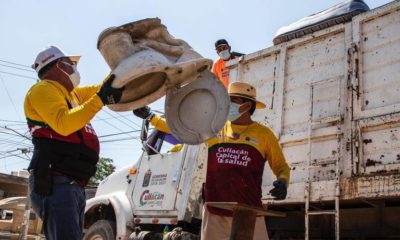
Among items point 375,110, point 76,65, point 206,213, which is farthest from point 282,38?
point 76,65

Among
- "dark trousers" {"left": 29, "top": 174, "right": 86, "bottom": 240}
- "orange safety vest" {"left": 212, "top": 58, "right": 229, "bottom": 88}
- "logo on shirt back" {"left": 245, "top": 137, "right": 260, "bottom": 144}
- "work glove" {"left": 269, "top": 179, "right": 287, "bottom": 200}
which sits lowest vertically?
"dark trousers" {"left": 29, "top": 174, "right": 86, "bottom": 240}

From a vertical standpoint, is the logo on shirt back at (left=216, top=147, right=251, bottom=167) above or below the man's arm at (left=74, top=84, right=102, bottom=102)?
below

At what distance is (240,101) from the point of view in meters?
3.55

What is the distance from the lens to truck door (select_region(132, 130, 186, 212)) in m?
5.55

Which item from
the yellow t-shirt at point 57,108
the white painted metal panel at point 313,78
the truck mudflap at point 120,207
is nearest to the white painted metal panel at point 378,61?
the white painted metal panel at point 313,78

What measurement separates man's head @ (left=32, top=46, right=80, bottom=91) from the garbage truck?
237 centimetres

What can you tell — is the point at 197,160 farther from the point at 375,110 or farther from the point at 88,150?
the point at 88,150

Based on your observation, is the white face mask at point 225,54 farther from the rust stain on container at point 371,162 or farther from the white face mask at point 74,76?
the white face mask at point 74,76

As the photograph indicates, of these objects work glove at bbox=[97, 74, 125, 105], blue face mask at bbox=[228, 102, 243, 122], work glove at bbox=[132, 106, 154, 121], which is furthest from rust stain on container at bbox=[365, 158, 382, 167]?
work glove at bbox=[97, 74, 125, 105]

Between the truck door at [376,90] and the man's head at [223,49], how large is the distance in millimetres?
2089

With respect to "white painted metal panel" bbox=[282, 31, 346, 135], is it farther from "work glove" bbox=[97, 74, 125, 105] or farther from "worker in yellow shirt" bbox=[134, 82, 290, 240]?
"work glove" bbox=[97, 74, 125, 105]

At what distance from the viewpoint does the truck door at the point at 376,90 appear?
3744mm

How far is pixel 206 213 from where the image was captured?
131 inches

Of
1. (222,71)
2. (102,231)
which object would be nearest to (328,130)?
(222,71)
